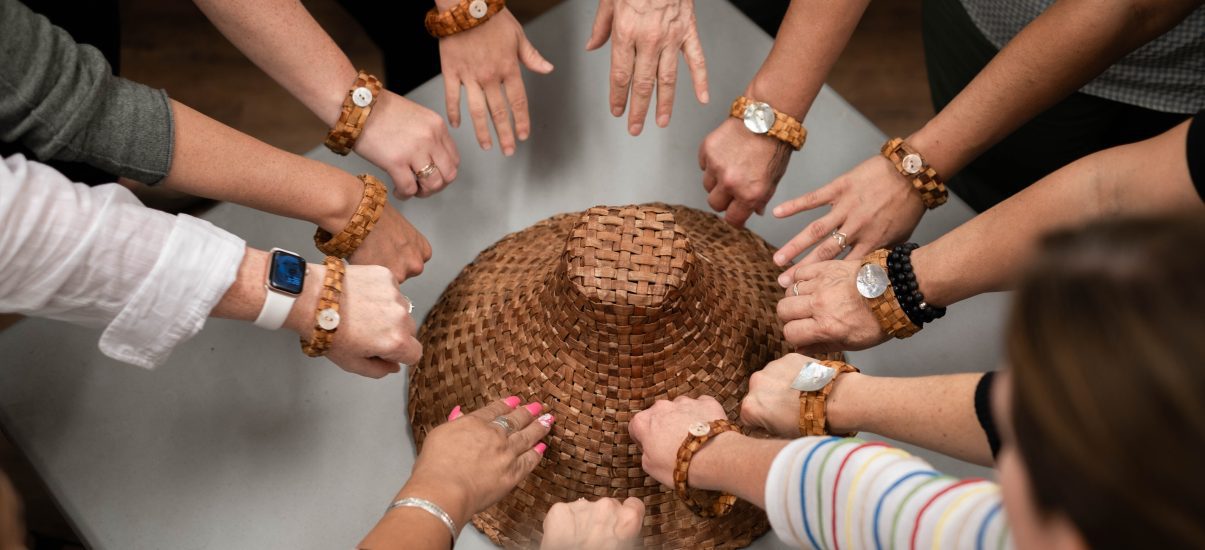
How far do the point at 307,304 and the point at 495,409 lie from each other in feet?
0.64

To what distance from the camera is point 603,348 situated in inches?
31.4

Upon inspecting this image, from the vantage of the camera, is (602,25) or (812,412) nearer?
(812,412)

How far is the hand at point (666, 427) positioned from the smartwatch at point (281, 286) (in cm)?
32

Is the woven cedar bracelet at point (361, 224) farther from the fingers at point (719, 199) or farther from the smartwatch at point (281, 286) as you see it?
the fingers at point (719, 199)

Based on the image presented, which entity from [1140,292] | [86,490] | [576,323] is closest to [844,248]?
[576,323]

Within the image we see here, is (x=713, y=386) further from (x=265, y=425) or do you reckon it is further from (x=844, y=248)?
(x=265, y=425)

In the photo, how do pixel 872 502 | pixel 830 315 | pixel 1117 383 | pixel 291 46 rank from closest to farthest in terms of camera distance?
pixel 1117 383 → pixel 872 502 → pixel 830 315 → pixel 291 46

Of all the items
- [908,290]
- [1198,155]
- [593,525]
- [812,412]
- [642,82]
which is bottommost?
[593,525]

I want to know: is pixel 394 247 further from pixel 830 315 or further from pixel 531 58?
pixel 830 315

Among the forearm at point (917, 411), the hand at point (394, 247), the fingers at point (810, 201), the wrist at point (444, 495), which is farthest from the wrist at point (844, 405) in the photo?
the hand at point (394, 247)

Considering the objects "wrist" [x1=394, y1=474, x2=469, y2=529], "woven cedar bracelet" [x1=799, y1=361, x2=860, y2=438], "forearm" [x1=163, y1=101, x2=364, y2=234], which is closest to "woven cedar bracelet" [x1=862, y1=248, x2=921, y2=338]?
"woven cedar bracelet" [x1=799, y1=361, x2=860, y2=438]

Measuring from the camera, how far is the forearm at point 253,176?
0.88 meters

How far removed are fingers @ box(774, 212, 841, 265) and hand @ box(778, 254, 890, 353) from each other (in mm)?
64

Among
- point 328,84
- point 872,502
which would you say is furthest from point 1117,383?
point 328,84
